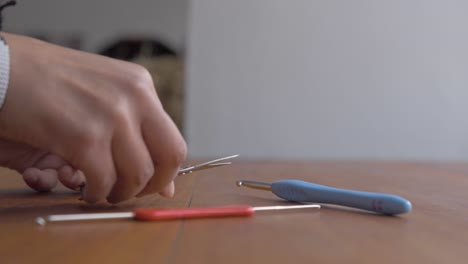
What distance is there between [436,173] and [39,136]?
87 cm

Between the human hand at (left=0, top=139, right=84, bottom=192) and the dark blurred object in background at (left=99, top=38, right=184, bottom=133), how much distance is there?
9.49 ft

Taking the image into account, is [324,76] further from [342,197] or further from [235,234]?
[235,234]

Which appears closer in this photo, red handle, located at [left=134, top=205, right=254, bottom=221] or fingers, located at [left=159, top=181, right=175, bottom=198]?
red handle, located at [left=134, top=205, right=254, bottom=221]

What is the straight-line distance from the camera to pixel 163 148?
0.61 metres

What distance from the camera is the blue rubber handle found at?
0.66 m

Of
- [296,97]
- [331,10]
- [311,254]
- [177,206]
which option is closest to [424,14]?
[331,10]

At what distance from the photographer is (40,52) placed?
569 mm

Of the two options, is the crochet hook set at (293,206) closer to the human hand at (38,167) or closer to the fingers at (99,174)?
the fingers at (99,174)

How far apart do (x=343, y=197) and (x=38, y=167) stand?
410 millimetres

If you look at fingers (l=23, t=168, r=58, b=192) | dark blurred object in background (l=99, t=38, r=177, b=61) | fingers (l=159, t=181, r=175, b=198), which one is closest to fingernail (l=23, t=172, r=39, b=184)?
fingers (l=23, t=168, r=58, b=192)

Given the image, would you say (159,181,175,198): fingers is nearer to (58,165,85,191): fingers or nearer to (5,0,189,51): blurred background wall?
(58,165,85,191): fingers

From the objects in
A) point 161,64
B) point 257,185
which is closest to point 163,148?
point 257,185

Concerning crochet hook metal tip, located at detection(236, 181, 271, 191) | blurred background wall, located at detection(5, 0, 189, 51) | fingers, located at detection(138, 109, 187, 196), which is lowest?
crochet hook metal tip, located at detection(236, 181, 271, 191)

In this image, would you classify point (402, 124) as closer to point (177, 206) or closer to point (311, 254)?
point (177, 206)
